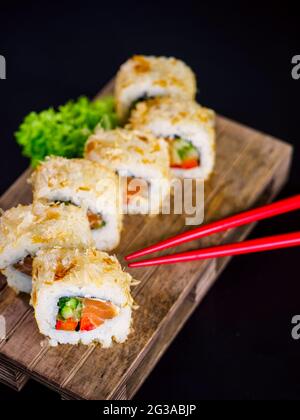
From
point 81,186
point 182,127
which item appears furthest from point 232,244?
point 81,186

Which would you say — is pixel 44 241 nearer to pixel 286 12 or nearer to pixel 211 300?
pixel 211 300

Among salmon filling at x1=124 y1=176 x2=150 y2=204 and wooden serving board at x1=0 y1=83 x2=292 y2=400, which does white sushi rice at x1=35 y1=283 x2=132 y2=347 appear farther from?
salmon filling at x1=124 y1=176 x2=150 y2=204

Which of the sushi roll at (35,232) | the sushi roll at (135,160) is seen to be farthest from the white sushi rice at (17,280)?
the sushi roll at (135,160)

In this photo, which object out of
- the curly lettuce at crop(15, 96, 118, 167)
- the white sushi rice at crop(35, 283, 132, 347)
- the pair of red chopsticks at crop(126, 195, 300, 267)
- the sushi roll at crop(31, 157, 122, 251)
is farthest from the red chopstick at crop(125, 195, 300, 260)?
the curly lettuce at crop(15, 96, 118, 167)

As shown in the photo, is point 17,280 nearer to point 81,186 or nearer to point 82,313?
point 82,313

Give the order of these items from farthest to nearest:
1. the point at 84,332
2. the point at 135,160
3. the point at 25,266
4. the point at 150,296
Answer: the point at 135,160
the point at 150,296
the point at 25,266
the point at 84,332

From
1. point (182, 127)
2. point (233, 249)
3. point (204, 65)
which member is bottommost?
point (233, 249)
